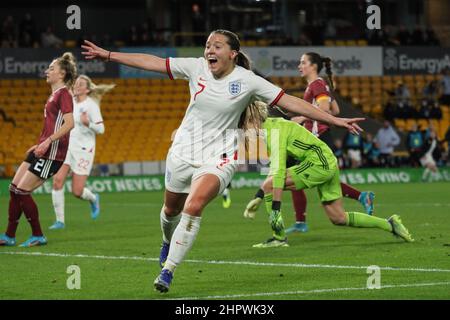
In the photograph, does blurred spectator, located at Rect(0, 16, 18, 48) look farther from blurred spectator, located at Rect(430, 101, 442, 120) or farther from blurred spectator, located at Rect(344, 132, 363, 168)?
blurred spectator, located at Rect(430, 101, 442, 120)

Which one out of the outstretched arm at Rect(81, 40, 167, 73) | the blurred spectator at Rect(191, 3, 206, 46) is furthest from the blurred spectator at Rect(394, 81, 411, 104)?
the outstretched arm at Rect(81, 40, 167, 73)

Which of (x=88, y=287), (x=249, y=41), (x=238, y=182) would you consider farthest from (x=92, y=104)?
(x=249, y=41)

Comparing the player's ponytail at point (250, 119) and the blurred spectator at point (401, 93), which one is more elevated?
the player's ponytail at point (250, 119)

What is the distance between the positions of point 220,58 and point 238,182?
20.1 meters

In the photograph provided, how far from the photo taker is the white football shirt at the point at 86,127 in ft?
59.2

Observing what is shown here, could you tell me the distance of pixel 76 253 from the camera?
12.9m

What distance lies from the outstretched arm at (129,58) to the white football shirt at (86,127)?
831cm

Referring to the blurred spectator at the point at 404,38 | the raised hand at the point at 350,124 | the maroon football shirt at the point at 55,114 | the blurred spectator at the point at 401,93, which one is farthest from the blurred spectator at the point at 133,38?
the raised hand at the point at 350,124

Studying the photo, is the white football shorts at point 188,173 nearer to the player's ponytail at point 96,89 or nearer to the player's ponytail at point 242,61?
the player's ponytail at point 242,61

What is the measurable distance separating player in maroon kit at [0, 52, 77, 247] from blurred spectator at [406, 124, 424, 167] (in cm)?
1985

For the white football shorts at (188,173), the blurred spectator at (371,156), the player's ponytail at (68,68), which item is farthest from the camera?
the blurred spectator at (371,156)

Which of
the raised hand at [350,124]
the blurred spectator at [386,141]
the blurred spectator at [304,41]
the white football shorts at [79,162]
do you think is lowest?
the blurred spectator at [386,141]

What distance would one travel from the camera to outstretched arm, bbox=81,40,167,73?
9.62 metres

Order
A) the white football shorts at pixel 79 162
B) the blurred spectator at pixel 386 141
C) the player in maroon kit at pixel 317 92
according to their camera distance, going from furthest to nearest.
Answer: the blurred spectator at pixel 386 141, the white football shorts at pixel 79 162, the player in maroon kit at pixel 317 92
